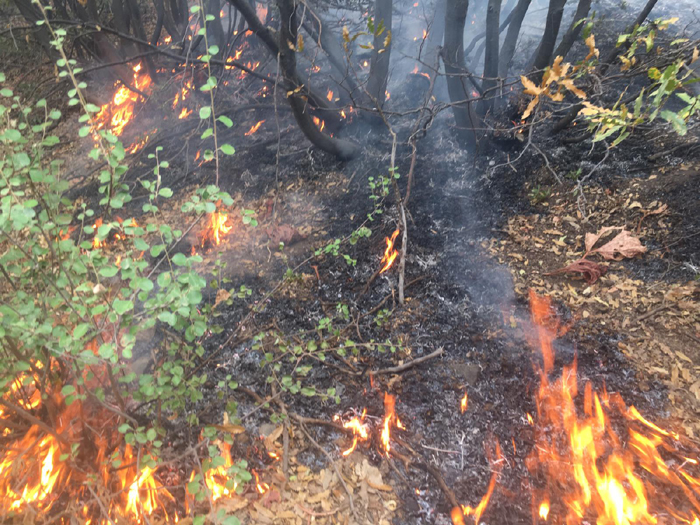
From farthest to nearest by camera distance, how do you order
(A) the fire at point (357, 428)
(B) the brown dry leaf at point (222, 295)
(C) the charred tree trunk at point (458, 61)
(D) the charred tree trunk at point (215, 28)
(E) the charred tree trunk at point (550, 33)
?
(D) the charred tree trunk at point (215, 28)
(C) the charred tree trunk at point (458, 61)
(E) the charred tree trunk at point (550, 33)
(B) the brown dry leaf at point (222, 295)
(A) the fire at point (357, 428)

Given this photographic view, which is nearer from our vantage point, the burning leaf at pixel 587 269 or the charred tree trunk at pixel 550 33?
the burning leaf at pixel 587 269

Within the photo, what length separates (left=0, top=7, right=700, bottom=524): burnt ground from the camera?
286 centimetres

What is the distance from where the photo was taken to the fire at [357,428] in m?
3.05

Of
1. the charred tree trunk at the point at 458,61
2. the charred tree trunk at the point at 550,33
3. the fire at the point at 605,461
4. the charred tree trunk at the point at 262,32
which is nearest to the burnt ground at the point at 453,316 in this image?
the fire at the point at 605,461

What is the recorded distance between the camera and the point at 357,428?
10.3ft

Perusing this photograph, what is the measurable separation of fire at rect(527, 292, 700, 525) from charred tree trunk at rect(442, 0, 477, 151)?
3.49 meters

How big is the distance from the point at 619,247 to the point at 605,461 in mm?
2302

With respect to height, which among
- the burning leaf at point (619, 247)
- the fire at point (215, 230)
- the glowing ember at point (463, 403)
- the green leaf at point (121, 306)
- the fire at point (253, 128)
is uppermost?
the green leaf at point (121, 306)

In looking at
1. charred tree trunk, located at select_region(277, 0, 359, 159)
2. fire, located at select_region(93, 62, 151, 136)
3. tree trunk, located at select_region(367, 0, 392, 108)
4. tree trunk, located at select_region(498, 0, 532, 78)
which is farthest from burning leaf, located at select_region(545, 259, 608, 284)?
fire, located at select_region(93, 62, 151, 136)

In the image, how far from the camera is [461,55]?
5949 millimetres

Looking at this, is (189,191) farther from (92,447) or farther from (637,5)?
(637,5)

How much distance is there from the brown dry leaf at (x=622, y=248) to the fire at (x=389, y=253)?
2175 mm

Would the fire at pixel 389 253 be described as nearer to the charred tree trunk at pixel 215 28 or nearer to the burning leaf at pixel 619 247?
→ the burning leaf at pixel 619 247

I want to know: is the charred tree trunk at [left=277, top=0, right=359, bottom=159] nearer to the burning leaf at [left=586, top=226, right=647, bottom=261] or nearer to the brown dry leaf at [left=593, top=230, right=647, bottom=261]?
the burning leaf at [left=586, top=226, right=647, bottom=261]
